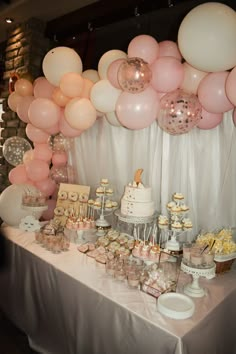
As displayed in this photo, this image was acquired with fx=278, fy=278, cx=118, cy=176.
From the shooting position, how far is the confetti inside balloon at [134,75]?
1.72 m

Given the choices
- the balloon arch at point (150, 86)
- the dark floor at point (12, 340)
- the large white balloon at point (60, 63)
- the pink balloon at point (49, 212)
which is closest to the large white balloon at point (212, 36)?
the balloon arch at point (150, 86)

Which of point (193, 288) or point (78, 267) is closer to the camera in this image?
point (193, 288)

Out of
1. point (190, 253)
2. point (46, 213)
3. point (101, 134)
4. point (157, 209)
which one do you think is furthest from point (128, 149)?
point (190, 253)

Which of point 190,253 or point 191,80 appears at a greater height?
point 191,80

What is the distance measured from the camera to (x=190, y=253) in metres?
1.59

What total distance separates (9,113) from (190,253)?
2971mm

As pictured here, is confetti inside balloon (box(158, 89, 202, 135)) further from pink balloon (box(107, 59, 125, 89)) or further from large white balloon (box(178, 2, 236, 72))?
pink balloon (box(107, 59, 125, 89))

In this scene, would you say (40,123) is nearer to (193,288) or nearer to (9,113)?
(9,113)

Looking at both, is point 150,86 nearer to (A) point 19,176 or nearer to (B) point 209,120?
(B) point 209,120

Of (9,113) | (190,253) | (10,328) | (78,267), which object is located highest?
(9,113)

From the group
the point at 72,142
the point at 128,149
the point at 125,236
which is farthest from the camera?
the point at 72,142

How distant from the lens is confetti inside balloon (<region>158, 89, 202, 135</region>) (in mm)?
1736

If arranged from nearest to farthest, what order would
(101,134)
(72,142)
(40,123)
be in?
(40,123), (101,134), (72,142)

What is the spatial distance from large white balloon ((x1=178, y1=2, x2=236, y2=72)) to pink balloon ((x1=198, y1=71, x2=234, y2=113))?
64 millimetres
